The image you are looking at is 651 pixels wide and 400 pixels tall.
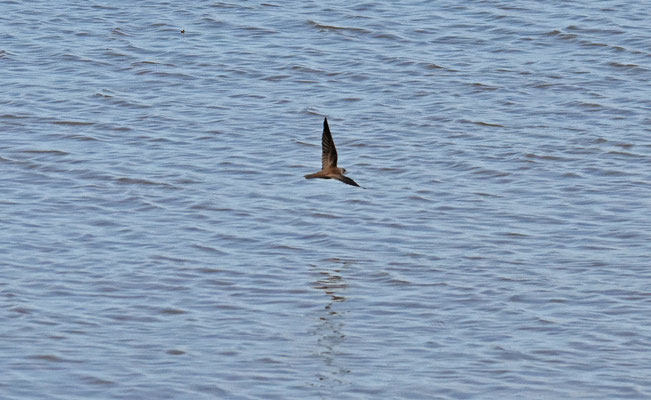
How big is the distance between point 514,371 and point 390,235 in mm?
3250

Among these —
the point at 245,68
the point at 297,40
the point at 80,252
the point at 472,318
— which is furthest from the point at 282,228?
the point at 297,40

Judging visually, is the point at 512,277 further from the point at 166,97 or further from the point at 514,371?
the point at 166,97

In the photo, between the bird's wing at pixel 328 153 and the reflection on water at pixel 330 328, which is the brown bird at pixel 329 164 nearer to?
the bird's wing at pixel 328 153

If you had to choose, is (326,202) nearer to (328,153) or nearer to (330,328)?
(328,153)

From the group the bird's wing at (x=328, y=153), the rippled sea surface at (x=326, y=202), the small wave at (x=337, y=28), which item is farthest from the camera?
the small wave at (x=337, y=28)

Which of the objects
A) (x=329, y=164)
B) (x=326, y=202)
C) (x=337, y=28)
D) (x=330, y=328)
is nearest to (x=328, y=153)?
(x=329, y=164)

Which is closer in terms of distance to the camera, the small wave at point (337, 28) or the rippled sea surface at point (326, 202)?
the rippled sea surface at point (326, 202)

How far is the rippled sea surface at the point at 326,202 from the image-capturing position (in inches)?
368

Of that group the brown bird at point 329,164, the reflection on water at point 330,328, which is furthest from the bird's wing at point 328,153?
the reflection on water at point 330,328

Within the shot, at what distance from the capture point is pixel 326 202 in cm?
1323

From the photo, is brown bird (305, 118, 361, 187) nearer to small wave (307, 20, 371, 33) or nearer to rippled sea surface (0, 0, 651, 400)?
rippled sea surface (0, 0, 651, 400)

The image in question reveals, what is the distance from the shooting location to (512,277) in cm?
1108

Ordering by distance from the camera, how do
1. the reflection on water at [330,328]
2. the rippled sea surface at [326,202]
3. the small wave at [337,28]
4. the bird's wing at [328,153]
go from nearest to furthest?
the reflection on water at [330,328] → the rippled sea surface at [326,202] → the bird's wing at [328,153] → the small wave at [337,28]

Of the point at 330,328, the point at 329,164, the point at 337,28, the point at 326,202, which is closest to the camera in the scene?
the point at 330,328
